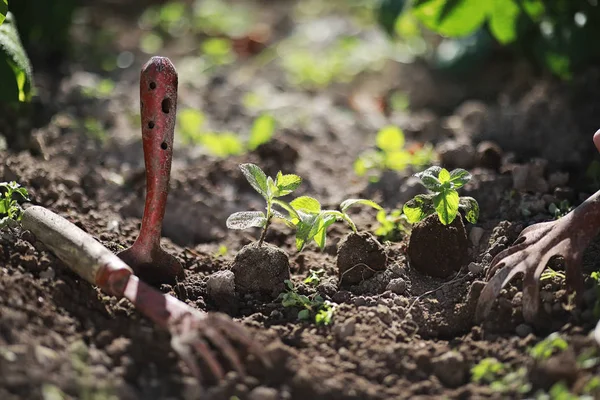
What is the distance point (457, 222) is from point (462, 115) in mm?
1579

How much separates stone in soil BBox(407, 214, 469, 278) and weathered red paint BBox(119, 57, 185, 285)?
0.75m

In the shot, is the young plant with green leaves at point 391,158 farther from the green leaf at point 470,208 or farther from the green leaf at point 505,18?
the green leaf at point 470,208

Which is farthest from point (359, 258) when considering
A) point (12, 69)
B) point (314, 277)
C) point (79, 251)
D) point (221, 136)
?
point (221, 136)

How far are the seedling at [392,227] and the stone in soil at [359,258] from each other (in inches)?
8.8

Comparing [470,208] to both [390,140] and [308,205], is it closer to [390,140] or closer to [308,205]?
[308,205]

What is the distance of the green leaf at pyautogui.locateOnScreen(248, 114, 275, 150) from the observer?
3.80 metres

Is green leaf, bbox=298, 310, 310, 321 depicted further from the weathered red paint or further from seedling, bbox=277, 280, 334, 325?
the weathered red paint

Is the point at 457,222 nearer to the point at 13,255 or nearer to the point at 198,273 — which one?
the point at 198,273

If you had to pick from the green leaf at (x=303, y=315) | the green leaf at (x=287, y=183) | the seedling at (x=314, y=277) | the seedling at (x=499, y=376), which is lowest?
the seedling at (x=499, y=376)

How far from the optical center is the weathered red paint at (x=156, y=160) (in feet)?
7.61

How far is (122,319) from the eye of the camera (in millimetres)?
2230

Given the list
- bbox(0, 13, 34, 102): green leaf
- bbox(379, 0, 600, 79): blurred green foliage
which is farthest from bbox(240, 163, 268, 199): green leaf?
bbox(379, 0, 600, 79): blurred green foliage

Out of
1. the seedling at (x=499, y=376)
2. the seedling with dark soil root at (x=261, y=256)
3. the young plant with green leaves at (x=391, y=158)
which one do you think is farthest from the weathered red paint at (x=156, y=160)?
the young plant with green leaves at (x=391, y=158)

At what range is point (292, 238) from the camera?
2986 millimetres
